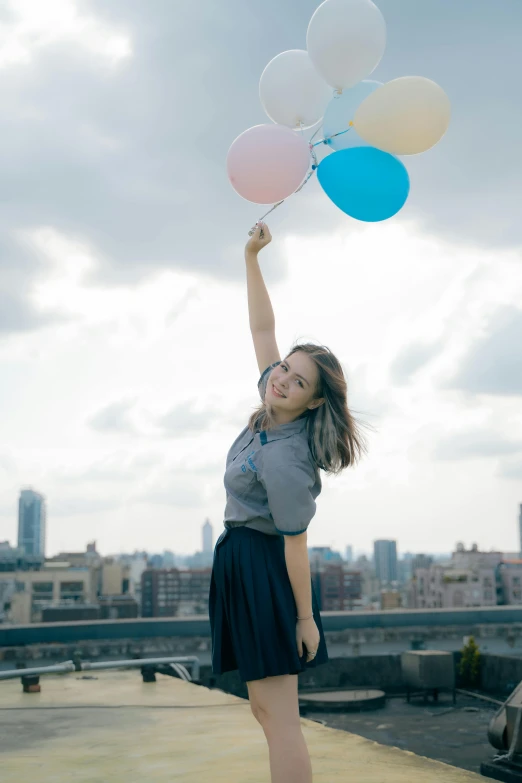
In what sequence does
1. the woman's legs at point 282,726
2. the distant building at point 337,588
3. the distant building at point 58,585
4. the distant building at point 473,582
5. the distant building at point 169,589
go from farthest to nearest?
the distant building at point 169,589, the distant building at point 337,588, the distant building at point 473,582, the distant building at point 58,585, the woman's legs at point 282,726

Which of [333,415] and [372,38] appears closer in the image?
[333,415]

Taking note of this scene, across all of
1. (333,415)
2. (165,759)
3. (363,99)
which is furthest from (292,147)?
(165,759)

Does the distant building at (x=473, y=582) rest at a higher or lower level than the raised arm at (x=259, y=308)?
lower

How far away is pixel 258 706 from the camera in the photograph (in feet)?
7.40

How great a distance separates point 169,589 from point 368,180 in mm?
92244

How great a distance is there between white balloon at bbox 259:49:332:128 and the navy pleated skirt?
2.11m

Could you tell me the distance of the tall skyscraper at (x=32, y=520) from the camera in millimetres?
140750

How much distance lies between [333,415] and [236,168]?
1.20 metres

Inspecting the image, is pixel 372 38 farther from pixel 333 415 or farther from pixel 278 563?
pixel 278 563

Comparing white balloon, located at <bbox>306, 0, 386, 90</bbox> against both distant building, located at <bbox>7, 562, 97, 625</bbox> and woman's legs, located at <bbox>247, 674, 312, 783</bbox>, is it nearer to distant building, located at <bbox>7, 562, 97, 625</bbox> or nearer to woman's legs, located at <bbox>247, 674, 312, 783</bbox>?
woman's legs, located at <bbox>247, 674, 312, 783</bbox>

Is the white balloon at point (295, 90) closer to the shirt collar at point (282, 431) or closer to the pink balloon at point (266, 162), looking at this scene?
the pink balloon at point (266, 162)

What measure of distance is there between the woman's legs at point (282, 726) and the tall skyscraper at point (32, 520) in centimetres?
14518

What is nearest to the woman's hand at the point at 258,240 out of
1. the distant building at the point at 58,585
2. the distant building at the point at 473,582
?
the distant building at the point at 58,585

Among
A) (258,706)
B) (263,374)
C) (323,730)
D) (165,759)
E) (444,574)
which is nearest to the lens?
(258,706)
